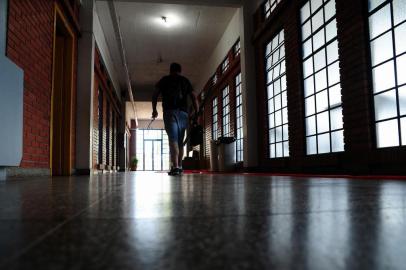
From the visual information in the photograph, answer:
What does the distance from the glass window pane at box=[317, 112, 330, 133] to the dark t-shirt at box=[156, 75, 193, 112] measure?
1.98m

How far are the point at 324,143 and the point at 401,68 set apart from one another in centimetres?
172

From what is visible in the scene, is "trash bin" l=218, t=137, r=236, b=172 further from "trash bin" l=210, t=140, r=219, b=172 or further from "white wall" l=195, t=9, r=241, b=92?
"white wall" l=195, t=9, r=241, b=92

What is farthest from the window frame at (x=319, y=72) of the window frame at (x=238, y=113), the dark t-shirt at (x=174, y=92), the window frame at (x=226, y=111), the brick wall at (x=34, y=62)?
the window frame at (x=226, y=111)

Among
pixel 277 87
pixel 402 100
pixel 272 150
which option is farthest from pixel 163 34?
pixel 402 100

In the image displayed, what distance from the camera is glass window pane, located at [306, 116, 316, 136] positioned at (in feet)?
17.4

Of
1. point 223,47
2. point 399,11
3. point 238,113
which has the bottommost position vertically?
point 238,113

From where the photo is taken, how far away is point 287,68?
6.12 metres

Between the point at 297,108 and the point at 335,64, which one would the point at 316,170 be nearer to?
the point at 297,108

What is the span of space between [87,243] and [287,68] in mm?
6122

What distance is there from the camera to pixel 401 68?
139 inches

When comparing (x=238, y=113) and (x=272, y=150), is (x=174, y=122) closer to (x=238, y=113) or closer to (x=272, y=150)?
(x=272, y=150)

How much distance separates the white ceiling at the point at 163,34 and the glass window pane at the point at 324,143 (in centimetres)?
481

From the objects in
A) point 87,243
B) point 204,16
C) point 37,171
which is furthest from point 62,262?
point 204,16

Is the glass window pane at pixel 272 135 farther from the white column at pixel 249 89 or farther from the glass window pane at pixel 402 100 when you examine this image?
the glass window pane at pixel 402 100
